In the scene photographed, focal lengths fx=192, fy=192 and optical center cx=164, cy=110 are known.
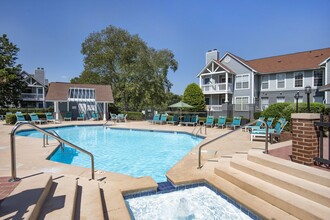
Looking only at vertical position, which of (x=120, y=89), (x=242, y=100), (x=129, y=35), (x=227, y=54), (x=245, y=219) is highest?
(x=129, y=35)

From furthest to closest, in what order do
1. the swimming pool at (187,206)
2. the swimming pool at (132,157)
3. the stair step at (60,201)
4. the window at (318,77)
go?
1. the window at (318,77)
2. the swimming pool at (132,157)
3. the swimming pool at (187,206)
4. the stair step at (60,201)

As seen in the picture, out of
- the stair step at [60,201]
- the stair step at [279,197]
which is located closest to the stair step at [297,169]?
the stair step at [279,197]

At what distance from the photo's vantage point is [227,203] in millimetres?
3904

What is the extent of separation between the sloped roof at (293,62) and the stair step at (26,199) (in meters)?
25.2

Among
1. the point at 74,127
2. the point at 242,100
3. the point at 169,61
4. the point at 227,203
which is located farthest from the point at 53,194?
the point at 169,61

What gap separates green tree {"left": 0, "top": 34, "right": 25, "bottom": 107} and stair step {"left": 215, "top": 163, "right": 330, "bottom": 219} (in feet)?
116

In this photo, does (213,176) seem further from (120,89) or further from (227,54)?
(120,89)

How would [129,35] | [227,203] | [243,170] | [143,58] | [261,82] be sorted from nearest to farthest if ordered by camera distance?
[227,203] → [243,170] → [261,82] → [143,58] → [129,35]

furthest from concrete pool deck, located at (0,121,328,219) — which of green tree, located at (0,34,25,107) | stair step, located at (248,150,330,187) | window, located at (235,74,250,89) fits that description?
green tree, located at (0,34,25,107)

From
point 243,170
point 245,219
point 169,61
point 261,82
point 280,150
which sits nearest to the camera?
point 245,219

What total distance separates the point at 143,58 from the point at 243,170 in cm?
2704

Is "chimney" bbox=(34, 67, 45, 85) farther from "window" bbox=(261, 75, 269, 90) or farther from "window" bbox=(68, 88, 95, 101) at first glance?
"window" bbox=(261, 75, 269, 90)

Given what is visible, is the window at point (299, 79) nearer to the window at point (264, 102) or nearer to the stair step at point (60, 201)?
the window at point (264, 102)

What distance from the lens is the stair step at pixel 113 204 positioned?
3.13m
